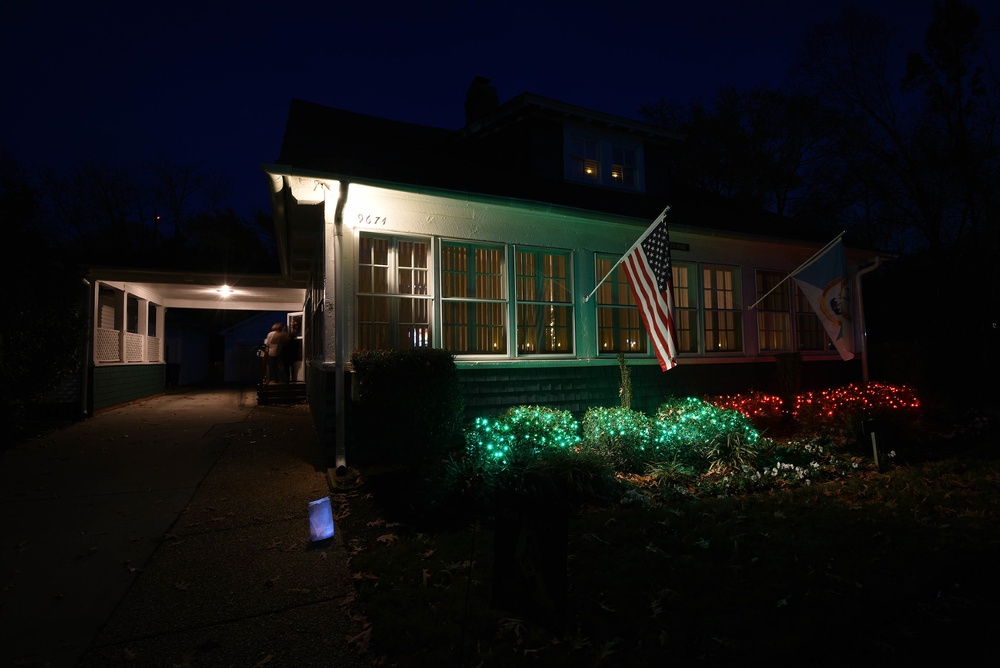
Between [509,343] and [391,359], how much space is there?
255cm

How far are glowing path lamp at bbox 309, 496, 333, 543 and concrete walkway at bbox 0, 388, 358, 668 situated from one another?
101mm

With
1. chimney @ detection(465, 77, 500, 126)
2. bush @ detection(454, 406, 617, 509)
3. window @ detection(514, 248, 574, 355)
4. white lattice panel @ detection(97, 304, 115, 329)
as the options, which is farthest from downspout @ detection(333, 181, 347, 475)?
white lattice panel @ detection(97, 304, 115, 329)

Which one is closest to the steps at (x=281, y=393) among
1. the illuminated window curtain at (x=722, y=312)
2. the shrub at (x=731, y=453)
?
the illuminated window curtain at (x=722, y=312)

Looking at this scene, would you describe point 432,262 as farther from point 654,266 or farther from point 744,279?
point 744,279

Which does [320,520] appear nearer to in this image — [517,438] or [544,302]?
[517,438]

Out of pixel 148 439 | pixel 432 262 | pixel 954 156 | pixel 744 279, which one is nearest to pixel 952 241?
pixel 954 156

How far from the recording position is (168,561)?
4199mm

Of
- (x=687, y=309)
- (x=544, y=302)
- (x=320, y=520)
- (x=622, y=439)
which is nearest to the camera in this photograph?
(x=320, y=520)

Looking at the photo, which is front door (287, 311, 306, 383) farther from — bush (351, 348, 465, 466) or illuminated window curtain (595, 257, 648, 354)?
bush (351, 348, 465, 466)

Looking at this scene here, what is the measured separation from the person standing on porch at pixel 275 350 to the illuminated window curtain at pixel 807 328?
492 inches

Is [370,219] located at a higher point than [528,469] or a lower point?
higher

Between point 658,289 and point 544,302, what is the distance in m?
2.22

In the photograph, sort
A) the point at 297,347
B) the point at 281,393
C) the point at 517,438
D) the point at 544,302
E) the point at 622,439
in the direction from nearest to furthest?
the point at 517,438, the point at 622,439, the point at 544,302, the point at 281,393, the point at 297,347

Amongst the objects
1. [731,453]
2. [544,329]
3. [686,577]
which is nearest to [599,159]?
[544,329]
